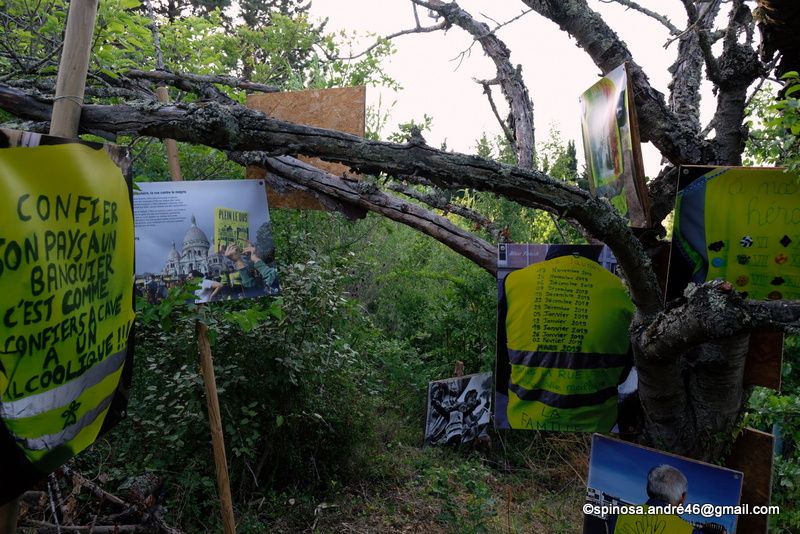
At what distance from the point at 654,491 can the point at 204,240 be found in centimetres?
287

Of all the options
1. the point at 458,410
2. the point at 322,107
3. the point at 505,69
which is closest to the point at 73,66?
the point at 322,107

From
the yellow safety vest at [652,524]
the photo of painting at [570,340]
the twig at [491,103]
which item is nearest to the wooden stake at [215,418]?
the photo of painting at [570,340]

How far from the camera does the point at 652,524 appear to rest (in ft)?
11.3

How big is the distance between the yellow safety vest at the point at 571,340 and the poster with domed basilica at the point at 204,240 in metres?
1.61

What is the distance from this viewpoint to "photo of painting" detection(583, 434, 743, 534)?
10.9ft

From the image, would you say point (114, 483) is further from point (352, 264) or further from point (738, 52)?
point (738, 52)

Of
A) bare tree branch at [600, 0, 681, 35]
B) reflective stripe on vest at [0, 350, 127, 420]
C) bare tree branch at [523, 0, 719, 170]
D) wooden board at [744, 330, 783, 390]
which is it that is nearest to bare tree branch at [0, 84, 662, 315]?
wooden board at [744, 330, 783, 390]

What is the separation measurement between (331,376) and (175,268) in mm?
1876

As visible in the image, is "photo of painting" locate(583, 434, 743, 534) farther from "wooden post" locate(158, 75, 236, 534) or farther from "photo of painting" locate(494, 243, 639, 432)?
"wooden post" locate(158, 75, 236, 534)

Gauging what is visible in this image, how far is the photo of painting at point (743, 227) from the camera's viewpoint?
10.9 ft

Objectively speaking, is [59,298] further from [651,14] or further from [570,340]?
[651,14]

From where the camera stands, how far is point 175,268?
369cm

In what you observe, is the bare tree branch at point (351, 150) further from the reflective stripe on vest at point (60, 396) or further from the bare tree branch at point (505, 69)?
the bare tree branch at point (505, 69)

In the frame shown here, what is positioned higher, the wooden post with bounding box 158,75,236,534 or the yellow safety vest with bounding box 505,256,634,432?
the yellow safety vest with bounding box 505,256,634,432
